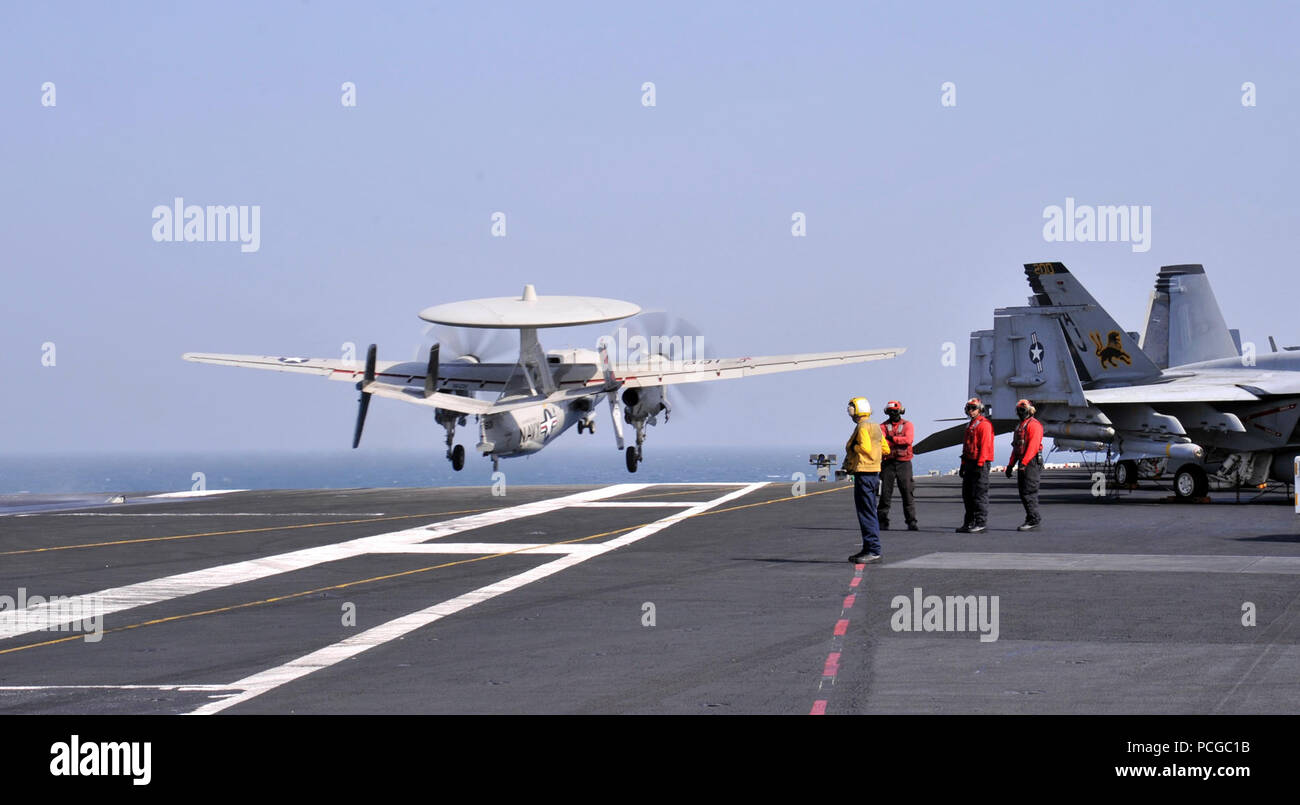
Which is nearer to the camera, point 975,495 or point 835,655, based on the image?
point 835,655

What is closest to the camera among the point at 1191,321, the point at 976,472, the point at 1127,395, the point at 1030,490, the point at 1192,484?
the point at 976,472

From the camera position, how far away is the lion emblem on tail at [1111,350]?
120 feet

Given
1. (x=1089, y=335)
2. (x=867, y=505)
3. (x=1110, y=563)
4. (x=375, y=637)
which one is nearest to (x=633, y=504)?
(x=1089, y=335)

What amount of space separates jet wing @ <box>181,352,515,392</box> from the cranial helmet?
30.1 meters

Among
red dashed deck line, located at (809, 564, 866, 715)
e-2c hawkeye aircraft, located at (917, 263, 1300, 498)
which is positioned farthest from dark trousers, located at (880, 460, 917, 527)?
e-2c hawkeye aircraft, located at (917, 263, 1300, 498)

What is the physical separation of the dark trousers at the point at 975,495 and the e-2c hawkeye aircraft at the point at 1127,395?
1060 centimetres

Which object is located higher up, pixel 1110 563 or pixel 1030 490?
pixel 1030 490

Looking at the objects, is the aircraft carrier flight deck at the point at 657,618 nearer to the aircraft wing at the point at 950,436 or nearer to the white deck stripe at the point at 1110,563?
the white deck stripe at the point at 1110,563

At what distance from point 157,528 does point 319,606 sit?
547 inches

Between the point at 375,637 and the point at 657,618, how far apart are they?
3.01m

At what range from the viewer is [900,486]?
2419 cm

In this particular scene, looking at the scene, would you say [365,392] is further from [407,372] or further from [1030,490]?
[1030,490]

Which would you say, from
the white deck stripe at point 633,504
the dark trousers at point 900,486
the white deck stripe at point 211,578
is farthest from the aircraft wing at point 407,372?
the dark trousers at point 900,486

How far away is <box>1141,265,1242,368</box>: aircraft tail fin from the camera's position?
142 feet
